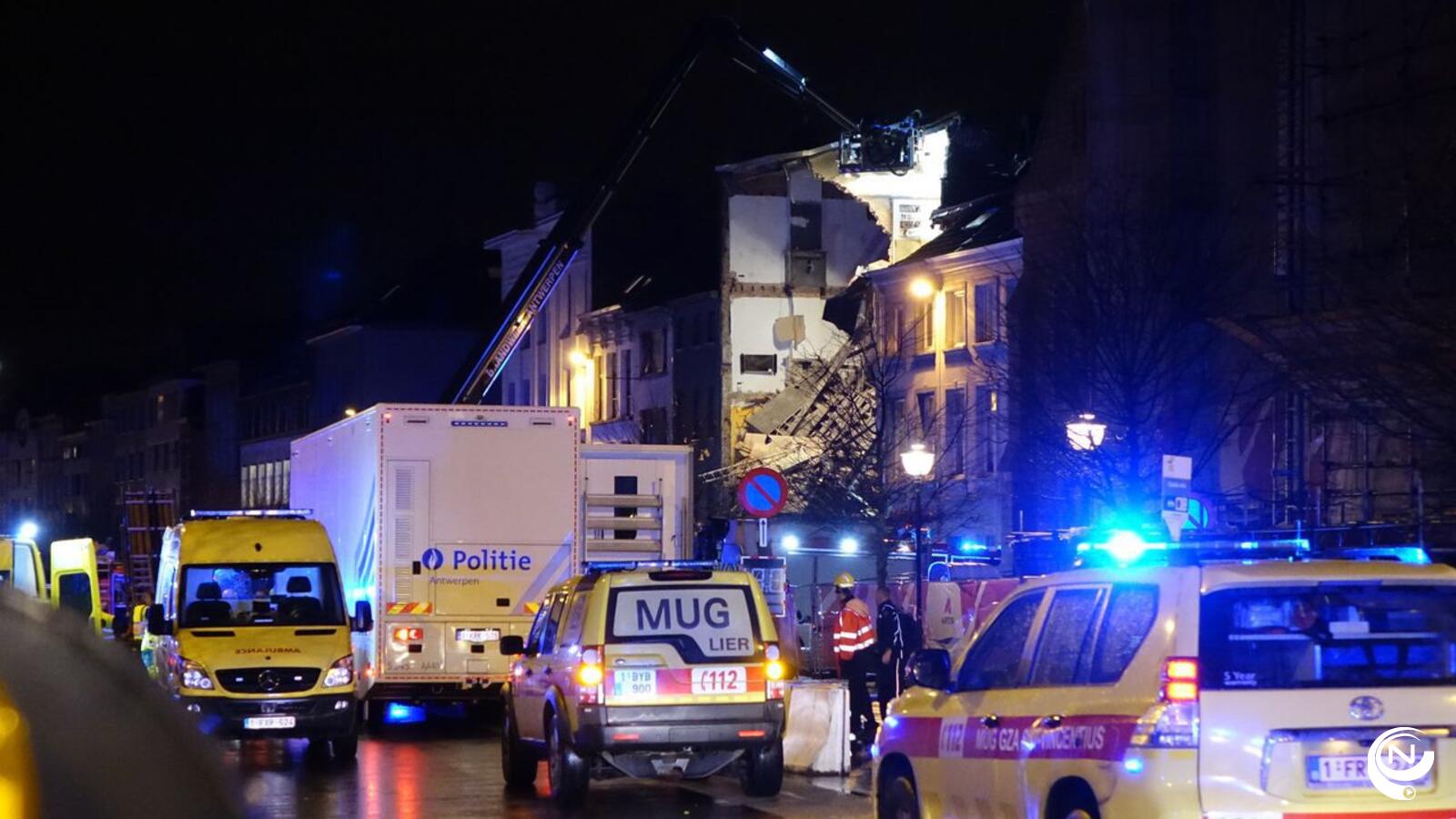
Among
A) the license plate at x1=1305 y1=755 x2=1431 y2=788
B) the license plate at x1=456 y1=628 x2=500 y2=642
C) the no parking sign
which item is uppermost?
the no parking sign

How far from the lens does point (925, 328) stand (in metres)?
58.0

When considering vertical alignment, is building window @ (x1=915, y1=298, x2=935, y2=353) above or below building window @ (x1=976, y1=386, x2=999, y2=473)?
above

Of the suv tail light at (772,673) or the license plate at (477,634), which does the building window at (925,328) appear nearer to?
the license plate at (477,634)

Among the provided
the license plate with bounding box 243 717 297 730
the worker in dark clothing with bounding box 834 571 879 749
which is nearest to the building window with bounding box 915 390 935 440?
the worker in dark clothing with bounding box 834 571 879 749

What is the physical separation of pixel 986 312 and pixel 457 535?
30618 millimetres

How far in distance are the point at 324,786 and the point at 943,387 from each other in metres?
37.6

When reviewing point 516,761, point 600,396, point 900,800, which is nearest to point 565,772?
point 516,761

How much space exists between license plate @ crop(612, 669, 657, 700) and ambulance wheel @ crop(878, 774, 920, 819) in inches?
178

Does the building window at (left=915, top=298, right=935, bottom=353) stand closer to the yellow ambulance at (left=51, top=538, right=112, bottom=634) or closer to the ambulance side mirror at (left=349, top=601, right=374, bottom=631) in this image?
the yellow ambulance at (left=51, top=538, right=112, bottom=634)

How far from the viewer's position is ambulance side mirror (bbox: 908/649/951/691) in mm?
12195

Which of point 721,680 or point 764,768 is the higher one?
point 721,680

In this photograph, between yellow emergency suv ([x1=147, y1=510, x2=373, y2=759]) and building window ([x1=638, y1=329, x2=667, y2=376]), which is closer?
yellow emergency suv ([x1=147, y1=510, x2=373, y2=759])

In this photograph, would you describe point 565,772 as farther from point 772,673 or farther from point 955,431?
point 955,431

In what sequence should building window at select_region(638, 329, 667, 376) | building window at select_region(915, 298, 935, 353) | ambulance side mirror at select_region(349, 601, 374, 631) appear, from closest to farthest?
ambulance side mirror at select_region(349, 601, 374, 631) → building window at select_region(915, 298, 935, 353) → building window at select_region(638, 329, 667, 376)
